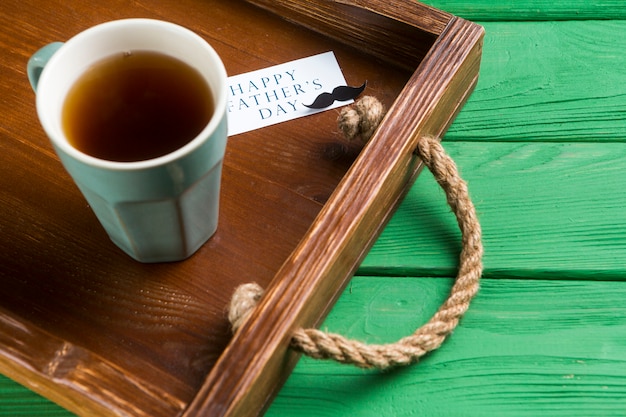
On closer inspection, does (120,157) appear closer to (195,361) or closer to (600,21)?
(195,361)

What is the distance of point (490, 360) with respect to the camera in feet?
2.25

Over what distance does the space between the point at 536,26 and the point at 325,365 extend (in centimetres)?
43

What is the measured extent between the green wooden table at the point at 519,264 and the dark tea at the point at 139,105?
0.67 feet

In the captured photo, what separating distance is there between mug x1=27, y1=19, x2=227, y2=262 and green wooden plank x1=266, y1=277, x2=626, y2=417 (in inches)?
6.1

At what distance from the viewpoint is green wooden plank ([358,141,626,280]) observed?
73 centimetres

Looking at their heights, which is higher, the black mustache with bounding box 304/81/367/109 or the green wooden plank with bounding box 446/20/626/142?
the green wooden plank with bounding box 446/20/626/142

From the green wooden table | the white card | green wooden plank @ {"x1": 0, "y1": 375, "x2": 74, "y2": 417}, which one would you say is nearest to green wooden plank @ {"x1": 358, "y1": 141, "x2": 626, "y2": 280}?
the green wooden table

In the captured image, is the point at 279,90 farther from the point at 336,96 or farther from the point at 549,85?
the point at 549,85

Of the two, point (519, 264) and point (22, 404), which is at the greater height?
point (519, 264)

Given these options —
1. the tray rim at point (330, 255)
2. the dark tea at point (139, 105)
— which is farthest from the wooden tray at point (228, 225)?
the dark tea at point (139, 105)

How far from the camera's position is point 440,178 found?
72 centimetres

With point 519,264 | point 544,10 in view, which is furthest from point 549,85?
point 519,264

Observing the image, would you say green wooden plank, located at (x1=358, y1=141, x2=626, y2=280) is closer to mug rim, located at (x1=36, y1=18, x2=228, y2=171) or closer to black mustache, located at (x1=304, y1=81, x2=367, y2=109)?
black mustache, located at (x1=304, y1=81, x2=367, y2=109)

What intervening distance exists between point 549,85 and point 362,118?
22cm
